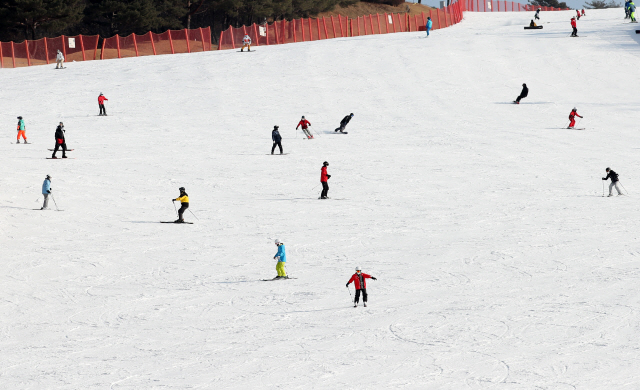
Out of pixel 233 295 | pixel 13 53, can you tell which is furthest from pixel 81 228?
pixel 13 53

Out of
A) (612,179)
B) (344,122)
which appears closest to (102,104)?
(344,122)

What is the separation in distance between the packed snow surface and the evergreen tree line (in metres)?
13.6

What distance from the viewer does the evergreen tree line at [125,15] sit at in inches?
2003

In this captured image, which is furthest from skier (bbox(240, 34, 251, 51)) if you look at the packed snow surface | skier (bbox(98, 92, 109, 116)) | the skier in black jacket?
the skier in black jacket

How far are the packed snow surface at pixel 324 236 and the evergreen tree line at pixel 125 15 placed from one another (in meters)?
13.6

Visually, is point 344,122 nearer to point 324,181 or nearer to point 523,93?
point 523,93

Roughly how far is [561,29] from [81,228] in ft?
141

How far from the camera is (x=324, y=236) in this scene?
1750cm

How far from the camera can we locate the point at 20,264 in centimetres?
1556

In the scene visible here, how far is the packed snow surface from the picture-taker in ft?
36.1

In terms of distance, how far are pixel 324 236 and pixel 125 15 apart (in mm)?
40283

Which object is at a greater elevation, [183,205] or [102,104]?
[102,104]

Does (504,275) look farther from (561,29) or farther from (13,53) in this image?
(561,29)

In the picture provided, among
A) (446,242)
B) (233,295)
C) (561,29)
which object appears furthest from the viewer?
(561,29)
